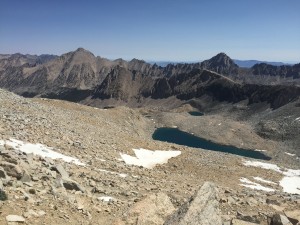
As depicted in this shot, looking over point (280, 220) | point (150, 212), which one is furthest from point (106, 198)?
point (280, 220)

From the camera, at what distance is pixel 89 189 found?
25.4 m

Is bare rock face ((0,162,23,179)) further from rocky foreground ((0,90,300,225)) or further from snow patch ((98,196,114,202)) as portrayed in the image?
snow patch ((98,196,114,202))

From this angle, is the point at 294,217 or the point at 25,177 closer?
the point at 294,217

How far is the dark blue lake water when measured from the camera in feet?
418

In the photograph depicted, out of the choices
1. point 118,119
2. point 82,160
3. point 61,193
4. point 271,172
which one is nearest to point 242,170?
point 271,172

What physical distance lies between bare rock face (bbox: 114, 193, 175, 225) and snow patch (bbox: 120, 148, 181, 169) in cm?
2706

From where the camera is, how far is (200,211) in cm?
1543

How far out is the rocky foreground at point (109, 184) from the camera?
17.4m

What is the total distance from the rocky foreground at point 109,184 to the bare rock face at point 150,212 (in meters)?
0.05

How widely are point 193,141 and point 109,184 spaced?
118014mm

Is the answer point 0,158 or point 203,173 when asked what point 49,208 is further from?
point 203,173

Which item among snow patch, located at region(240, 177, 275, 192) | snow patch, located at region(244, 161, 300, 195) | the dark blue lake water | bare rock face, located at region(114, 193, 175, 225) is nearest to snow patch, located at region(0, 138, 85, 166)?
bare rock face, located at region(114, 193, 175, 225)

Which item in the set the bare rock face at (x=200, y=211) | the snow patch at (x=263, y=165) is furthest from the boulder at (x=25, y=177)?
the snow patch at (x=263, y=165)

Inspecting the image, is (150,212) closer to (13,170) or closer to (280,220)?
(280,220)
